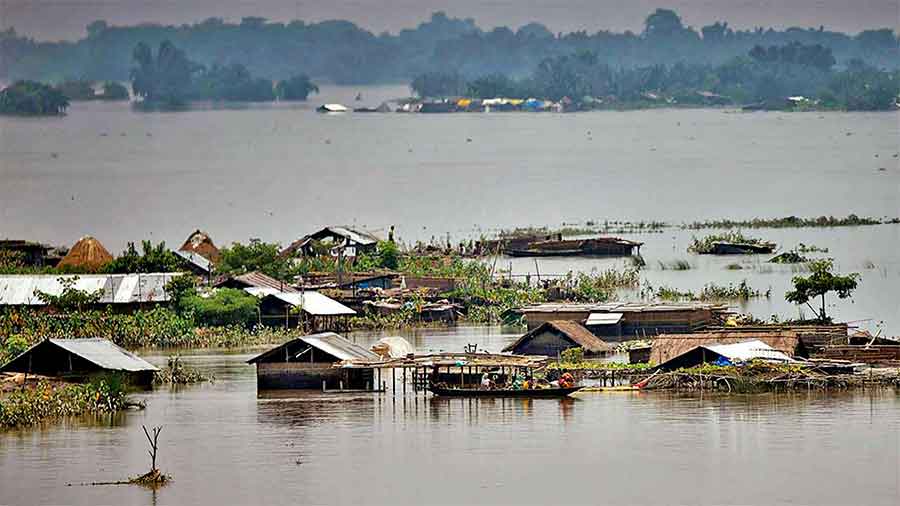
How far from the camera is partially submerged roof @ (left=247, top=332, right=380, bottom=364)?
15.5m

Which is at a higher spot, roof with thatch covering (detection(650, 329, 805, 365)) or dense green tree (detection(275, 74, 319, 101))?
dense green tree (detection(275, 74, 319, 101))

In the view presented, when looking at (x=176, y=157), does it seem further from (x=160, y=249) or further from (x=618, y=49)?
(x=618, y=49)

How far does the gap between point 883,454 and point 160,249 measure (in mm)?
11208

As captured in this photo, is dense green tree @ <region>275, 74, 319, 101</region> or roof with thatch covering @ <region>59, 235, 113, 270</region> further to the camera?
dense green tree @ <region>275, 74, 319, 101</region>

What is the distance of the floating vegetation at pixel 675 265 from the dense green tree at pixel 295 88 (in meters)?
73.5

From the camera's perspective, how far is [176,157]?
209 feet

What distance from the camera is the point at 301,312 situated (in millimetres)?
19078

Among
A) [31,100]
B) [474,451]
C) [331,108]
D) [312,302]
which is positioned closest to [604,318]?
[312,302]

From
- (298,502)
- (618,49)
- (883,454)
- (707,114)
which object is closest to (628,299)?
(883,454)

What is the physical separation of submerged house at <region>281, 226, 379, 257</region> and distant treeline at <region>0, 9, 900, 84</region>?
8388 centimetres

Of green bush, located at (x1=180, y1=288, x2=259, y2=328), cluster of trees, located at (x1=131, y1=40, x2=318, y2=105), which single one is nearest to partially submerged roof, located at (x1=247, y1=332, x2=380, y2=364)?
green bush, located at (x1=180, y1=288, x2=259, y2=328)

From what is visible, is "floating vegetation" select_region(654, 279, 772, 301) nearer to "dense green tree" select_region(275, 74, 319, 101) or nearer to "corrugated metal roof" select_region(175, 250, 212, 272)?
"corrugated metal roof" select_region(175, 250, 212, 272)

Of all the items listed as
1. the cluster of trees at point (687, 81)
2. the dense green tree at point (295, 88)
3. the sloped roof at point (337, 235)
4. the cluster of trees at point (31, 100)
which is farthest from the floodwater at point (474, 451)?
the dense green tree at point (295, 88)

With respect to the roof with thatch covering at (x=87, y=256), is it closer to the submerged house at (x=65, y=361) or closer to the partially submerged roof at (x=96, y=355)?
the partially submerged roof at (x=96, y=355)
